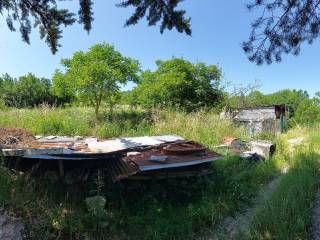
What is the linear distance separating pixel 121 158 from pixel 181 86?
11.9m

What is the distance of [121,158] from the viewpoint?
536 cm

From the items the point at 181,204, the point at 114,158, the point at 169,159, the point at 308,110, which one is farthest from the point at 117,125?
the point at 308,110

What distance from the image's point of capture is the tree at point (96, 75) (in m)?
11.8

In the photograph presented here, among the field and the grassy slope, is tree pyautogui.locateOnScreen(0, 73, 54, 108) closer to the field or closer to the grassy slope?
the field

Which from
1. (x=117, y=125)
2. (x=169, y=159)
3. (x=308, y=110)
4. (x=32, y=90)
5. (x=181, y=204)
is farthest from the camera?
(x=308, y=110)

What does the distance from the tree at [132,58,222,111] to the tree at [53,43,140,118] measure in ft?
11.5

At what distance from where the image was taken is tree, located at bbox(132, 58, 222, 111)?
1642cm

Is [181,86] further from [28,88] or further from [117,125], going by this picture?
[28,88]

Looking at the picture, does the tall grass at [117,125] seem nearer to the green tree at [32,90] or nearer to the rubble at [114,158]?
the rubble at [114,158]

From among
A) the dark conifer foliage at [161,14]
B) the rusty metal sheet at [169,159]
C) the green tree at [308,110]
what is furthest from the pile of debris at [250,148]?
the green tree at [308,110]

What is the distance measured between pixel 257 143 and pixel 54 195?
20.2ft

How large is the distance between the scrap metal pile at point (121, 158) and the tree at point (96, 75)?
19.6 ft

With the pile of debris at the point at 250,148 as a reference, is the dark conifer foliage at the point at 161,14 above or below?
above

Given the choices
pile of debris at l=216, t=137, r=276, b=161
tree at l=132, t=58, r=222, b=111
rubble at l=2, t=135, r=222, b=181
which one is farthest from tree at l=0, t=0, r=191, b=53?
tree at l=132, t=58, r=222, b=111
